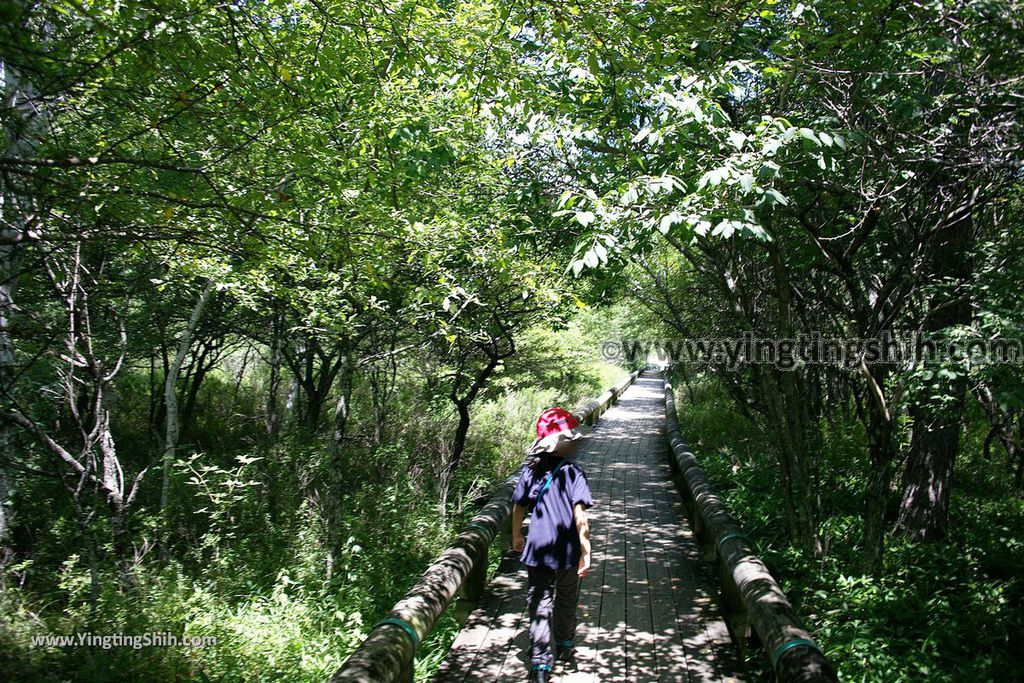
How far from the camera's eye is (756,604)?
3822 millimetres

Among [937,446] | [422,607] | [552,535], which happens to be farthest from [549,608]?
[937,446]

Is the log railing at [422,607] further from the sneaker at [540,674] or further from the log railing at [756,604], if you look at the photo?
the log railing at [756,604]

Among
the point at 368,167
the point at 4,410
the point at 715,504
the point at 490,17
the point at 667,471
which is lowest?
the point at 667,471

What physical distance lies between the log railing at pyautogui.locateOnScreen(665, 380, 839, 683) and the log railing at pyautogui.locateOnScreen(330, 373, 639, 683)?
1971 mm

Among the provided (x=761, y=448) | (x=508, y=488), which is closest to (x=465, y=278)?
(x=508, y=488)

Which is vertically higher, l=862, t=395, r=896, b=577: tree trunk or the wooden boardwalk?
l=862, t=395, r=896, b=577: tree trunk

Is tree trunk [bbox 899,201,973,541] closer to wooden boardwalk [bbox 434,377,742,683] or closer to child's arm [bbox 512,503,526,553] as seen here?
wooden boardwalk [bbox 434,377,742,683]

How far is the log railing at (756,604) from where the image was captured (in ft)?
9.98

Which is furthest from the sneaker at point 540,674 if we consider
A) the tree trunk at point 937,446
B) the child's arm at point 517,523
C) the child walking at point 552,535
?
the tree trunk at point 937,446

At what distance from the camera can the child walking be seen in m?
4.04

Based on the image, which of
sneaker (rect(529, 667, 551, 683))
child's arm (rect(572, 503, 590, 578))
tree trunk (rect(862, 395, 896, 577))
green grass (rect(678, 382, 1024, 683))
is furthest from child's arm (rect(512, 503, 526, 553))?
tree trunk (rect(862, 395, 896, 577))

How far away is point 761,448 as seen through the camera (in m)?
12.9

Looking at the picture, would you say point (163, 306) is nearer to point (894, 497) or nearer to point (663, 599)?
point (663, 599)

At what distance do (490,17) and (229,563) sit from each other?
268 inches
